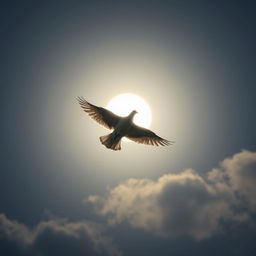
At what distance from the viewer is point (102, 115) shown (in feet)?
118

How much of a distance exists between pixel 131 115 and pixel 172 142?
490 centimetres

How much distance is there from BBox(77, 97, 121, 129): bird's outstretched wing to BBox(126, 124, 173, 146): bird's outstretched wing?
204 centimetres

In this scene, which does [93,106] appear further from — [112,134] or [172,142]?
[172,142]

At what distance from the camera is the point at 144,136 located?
122 ft

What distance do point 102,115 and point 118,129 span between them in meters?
2.46

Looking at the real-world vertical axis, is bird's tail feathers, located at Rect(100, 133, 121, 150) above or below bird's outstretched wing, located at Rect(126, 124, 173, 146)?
below

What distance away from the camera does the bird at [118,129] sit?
34.5m

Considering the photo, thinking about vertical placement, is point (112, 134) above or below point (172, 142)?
below

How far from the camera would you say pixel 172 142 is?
35.6 meters

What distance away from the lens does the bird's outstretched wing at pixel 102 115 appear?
35.5m

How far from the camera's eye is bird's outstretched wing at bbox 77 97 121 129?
35.5 metres

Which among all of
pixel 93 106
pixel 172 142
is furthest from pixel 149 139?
pixel 93 106

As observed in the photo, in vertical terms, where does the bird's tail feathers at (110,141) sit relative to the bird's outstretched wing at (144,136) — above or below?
below

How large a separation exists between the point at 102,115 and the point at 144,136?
4969 mm
